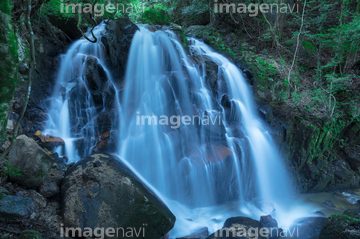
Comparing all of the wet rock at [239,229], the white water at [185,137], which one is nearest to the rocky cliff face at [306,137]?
the white water at [185,137]

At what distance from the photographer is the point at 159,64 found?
308 inches

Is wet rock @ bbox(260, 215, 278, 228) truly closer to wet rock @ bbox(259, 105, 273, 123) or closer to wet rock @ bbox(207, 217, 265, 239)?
wet rock @ bbox(207, 217, 265, 239)

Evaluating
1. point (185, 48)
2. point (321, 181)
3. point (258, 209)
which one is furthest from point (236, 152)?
point (185, 48)

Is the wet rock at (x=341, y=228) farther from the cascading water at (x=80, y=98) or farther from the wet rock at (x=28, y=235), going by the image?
the cascading water at (x=80, y=98)

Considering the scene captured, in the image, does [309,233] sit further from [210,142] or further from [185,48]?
[185,48]

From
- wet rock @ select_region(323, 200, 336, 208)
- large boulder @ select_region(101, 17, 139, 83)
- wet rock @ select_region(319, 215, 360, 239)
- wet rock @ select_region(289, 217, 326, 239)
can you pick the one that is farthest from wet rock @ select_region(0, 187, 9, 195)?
wet rock @ select_region(323, 200, 336, 208)

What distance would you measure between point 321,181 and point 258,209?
3165mm

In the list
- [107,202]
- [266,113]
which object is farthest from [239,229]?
[266,113]

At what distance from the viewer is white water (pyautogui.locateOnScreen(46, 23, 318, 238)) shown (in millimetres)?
5617

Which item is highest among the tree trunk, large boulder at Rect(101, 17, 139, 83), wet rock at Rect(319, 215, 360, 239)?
large boulder at Rect(101, 17, 139, 83)

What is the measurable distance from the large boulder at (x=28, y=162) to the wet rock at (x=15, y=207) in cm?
44

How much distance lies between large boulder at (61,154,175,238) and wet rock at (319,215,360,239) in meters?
3.08

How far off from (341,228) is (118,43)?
8.11m

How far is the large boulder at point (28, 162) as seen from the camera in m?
3.36
